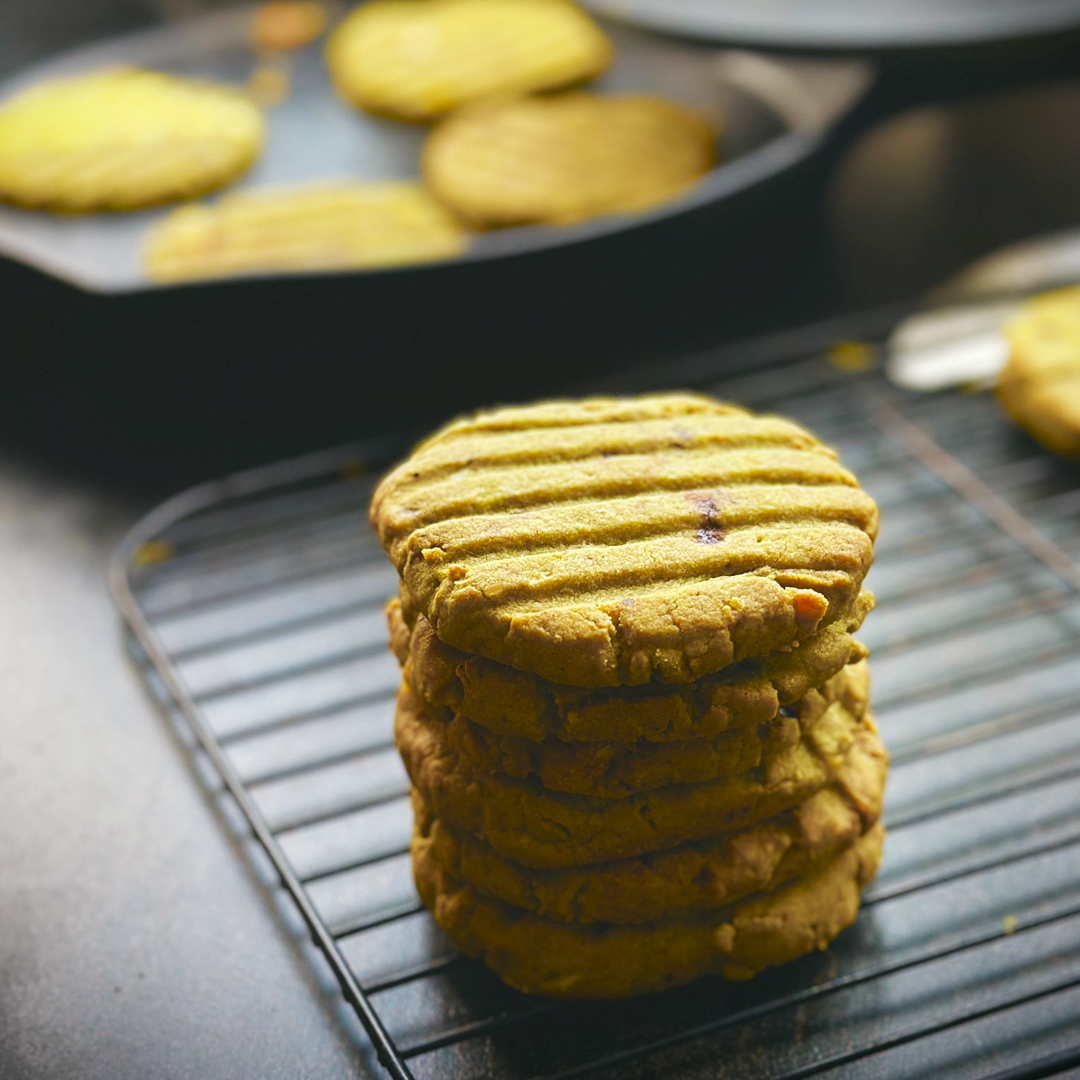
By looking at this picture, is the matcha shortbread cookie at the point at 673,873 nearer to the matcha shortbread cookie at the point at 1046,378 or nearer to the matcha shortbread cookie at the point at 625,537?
the matcha shortbread cookie at the point at 625,537

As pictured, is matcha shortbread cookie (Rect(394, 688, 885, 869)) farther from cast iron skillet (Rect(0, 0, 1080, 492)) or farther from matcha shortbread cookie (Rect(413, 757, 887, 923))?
cast iron skillet (Rect(0, 0, 1080, 492))

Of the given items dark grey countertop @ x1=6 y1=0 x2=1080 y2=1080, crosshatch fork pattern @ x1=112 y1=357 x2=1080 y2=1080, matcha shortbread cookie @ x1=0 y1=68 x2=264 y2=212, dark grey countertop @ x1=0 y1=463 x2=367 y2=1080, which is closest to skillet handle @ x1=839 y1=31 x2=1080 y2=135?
dark grey countertop @ x1=6 y1=0 x2=1080 y2=1080

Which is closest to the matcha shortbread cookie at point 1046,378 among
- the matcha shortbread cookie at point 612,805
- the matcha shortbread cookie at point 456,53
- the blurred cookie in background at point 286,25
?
the matcha shortbread cookie at point 612,805

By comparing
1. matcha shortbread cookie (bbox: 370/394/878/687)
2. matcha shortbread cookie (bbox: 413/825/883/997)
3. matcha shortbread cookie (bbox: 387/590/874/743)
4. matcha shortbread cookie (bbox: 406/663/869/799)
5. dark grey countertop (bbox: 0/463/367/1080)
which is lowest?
matcha shortbread cookie (bbox: 413/825/883/997)

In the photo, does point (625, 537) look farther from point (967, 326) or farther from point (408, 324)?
point (967, 326)


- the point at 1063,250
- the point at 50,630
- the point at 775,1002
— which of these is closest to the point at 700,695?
the point at 775,1002

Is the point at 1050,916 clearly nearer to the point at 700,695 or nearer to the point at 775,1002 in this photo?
the point at 775,1002
